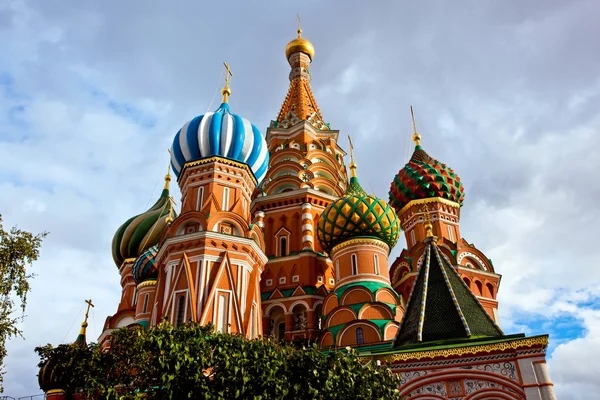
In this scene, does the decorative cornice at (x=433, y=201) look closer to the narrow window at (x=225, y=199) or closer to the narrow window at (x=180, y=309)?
the narrow window at (x=225, y=199)

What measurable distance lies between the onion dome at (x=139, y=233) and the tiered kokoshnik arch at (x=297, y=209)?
4.61m

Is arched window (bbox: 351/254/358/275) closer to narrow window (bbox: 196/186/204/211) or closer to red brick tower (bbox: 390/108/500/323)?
red brick tower (bbox: 390/108/500/323)

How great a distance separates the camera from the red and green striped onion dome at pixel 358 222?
19328 mm

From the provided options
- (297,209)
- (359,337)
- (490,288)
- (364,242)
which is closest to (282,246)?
(297,209)

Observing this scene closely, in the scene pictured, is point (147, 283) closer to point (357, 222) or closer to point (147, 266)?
point (147, 266)

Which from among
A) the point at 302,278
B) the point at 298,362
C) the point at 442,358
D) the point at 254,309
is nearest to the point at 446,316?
the point at 442,358

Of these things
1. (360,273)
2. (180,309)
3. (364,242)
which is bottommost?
(180,309)


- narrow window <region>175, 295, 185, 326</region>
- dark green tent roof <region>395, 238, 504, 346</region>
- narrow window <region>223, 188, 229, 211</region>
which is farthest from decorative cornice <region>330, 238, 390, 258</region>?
dark green tent roof <region>395, 238, 504, 346</region>

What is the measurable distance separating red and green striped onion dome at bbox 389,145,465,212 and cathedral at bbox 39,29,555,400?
0.07m

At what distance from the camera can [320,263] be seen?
71.4 ft

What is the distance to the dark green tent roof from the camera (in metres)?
11.1

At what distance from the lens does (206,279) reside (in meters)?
16.7

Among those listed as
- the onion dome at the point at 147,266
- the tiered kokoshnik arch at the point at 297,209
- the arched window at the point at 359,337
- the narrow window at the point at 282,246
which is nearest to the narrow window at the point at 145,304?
the onion dome at the point at 147,266

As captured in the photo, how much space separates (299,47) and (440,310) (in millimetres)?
24715
